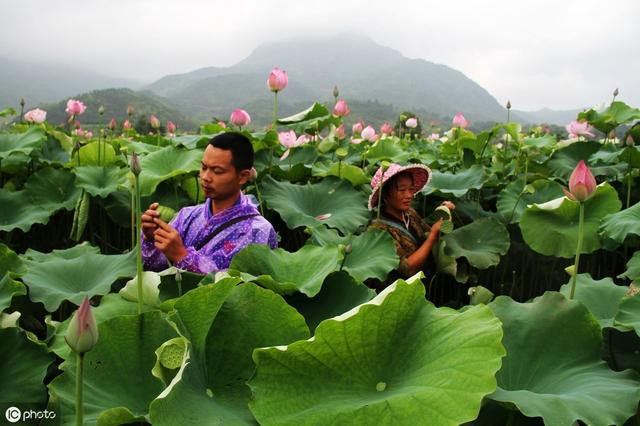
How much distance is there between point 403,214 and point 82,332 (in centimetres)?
181

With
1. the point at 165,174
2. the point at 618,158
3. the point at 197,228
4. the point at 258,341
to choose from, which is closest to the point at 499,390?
the point at 258,341

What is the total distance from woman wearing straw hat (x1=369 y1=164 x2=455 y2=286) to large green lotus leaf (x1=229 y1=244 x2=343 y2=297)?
2.48 ft

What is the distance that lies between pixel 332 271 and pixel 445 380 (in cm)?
54

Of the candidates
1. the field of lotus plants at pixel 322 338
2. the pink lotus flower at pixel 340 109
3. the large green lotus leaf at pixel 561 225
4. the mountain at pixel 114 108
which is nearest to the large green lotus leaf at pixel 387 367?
the field of lotus plants at pixel 322 338

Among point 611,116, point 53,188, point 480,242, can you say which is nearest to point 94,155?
point 53,188

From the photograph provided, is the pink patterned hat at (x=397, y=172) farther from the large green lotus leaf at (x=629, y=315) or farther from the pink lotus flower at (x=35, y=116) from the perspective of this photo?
the pink lotus flower at (x=35, y=116)

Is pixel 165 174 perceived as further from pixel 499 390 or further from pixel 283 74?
pixel 499 390

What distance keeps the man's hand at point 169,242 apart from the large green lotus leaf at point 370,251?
47 cm

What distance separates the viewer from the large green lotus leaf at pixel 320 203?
92.7 inches

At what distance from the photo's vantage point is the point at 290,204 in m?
2.44

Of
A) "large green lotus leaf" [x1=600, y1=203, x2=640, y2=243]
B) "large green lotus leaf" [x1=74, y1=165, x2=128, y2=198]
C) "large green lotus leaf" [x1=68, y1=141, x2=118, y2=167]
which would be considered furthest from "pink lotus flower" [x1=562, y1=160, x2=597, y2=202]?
"large green lotus leaf" [x1=68, y1=141, x2=118, y2=167]

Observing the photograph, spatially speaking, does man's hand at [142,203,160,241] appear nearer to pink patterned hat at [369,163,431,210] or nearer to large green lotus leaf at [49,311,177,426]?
large green lotus leaf at [49,311,177,426]

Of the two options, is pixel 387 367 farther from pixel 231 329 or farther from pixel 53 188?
pixel 53 188

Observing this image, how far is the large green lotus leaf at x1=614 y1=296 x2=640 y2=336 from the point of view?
114 cm
